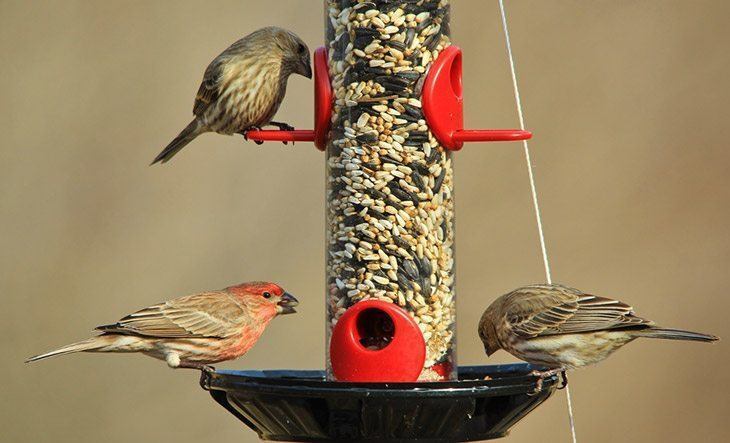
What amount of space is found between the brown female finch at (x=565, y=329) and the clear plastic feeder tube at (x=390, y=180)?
989 mm

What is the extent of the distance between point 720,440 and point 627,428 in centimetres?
81

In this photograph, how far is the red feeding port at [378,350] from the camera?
735 centimetres

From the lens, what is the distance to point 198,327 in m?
8.77

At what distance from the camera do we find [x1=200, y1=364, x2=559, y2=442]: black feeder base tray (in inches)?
261

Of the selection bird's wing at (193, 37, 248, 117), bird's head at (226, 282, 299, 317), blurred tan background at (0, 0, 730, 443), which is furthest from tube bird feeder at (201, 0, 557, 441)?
blurred tan background at (0, 0, 730, 443)

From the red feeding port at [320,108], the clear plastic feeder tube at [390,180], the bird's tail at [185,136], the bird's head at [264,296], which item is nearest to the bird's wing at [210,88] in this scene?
the bird's tail at [185,136]

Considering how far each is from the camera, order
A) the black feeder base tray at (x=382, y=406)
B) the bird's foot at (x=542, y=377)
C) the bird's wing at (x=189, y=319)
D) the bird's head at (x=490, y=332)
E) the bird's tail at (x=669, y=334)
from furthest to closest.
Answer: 1. the bird's head at (x=490, y=332)
2. the bird's wing at (x=189, y=319)
3. the bird's tail at (x=669, y=334)
4. the bird's foot at (x=542, y=377)
5. the black feeder base tray at (x=382, y=406)

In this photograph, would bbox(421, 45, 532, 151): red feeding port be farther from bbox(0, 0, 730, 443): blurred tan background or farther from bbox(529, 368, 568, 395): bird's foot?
bbox(0, 0, 730, 443): blurred tan background

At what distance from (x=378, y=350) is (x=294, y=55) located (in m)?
3.09

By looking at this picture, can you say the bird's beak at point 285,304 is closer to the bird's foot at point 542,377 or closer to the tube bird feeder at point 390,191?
the tube bird feeder at point 390,191

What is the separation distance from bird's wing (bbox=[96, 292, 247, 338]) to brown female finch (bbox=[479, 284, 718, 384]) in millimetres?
1642

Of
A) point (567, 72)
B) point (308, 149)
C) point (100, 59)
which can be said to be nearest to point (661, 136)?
point (567, 72)

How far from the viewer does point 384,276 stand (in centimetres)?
754

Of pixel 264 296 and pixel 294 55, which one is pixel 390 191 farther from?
pixel 294 55
